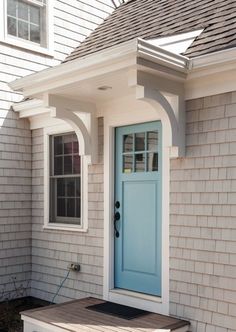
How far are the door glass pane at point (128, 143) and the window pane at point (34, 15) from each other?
2768 mm

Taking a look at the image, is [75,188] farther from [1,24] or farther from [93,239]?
[1,24]

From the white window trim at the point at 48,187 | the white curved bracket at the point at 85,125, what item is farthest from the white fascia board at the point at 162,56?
the white window trim at the point at 48,187

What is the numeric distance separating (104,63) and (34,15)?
3369mm

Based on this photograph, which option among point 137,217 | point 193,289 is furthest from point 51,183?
point 193,289

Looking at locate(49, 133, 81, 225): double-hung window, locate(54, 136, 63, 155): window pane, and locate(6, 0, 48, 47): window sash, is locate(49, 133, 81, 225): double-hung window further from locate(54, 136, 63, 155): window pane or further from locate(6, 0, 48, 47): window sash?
locate(6, 0, 48, 47): window sash

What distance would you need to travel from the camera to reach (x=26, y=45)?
6547mm

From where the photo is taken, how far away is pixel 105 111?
541 cm

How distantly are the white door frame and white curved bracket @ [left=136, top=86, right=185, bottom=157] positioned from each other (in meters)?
0.06

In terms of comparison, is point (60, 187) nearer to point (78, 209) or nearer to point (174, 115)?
point (78, 209)

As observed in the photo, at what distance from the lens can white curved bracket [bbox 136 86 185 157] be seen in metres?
4.20

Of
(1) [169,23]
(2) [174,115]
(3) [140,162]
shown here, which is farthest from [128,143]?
(1) [169,23]

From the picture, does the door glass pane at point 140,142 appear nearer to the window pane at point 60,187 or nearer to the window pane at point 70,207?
the window pane at point 70,207

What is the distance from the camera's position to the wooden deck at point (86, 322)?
13.5 feet

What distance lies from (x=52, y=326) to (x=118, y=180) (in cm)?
183
